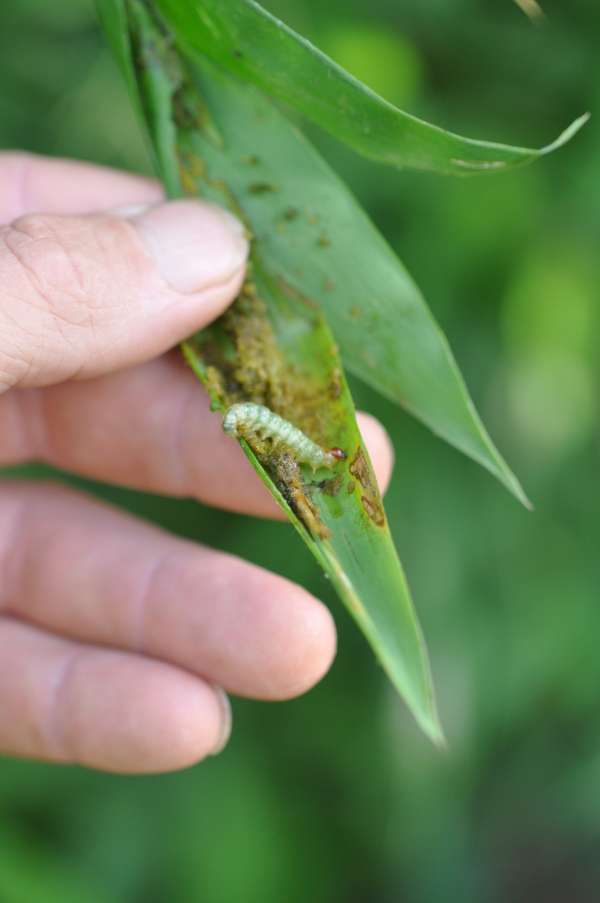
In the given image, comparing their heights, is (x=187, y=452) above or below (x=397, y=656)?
below

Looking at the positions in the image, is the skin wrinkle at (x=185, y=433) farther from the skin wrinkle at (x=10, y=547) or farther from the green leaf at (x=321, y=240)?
the skin wrinkle at (x=10, y=547)

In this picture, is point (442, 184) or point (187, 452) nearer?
point (187, 452)

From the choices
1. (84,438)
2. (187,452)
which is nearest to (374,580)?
(187,452)

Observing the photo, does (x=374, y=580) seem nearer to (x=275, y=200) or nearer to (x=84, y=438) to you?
(x=275, y=200)

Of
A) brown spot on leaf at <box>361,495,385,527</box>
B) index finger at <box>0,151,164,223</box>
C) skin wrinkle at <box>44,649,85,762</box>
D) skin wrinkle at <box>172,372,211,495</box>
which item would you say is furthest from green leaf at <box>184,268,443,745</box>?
skin wrinkle at <box>44,649,85,762</box>

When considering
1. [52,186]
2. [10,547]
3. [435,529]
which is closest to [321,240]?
[52,186]

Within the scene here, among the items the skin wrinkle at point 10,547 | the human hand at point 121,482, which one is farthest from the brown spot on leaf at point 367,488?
the skin wrinkle at point 10,547

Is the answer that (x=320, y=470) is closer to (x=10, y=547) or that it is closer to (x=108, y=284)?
(x=108, y=284)
